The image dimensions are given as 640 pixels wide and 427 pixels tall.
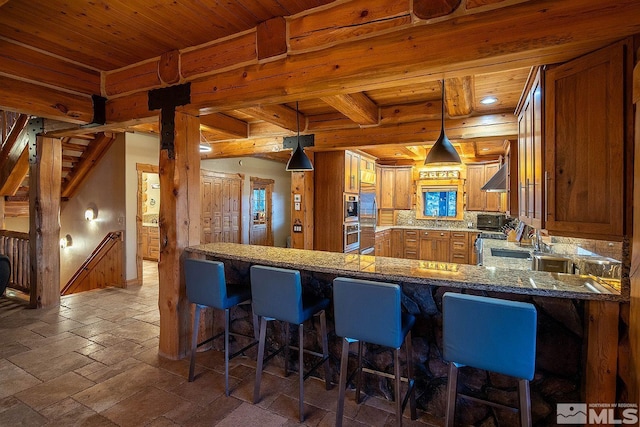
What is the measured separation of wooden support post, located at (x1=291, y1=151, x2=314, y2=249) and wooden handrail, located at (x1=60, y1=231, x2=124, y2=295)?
280 cm

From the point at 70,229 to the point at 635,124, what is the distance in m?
7.76

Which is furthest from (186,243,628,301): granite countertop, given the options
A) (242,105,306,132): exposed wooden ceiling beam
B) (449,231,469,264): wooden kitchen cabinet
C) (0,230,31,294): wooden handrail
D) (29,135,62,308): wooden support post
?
(449,231,469,264): wooden kitchen cabinet

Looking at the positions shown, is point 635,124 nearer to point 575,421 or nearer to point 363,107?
point 575,421

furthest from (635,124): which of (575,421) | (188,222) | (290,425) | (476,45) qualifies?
(188,222)

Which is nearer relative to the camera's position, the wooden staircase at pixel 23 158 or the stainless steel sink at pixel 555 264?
the stainless steel sink at pixel 555 264

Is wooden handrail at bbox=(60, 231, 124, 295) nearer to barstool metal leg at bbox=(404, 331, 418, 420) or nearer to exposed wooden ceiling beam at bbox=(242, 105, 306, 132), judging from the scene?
exposed wooden ceiling beam at bbox=(242, 105, 306, 132)

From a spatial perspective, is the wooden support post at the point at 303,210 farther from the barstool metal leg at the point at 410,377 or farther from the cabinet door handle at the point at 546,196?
the cabinet door handle at the point at 546,196

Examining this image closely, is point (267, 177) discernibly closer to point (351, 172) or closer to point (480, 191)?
point (351, 172)

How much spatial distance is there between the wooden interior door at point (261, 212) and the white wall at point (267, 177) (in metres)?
0.14

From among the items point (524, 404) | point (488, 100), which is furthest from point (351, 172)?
point (524, 404)

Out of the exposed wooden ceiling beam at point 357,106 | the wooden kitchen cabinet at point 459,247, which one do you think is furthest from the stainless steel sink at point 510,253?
the wooden kitchen cabinet at point 459,247

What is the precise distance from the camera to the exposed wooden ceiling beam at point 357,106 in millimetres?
3158

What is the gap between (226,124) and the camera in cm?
445

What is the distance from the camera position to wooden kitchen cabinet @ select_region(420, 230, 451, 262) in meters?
6.92
